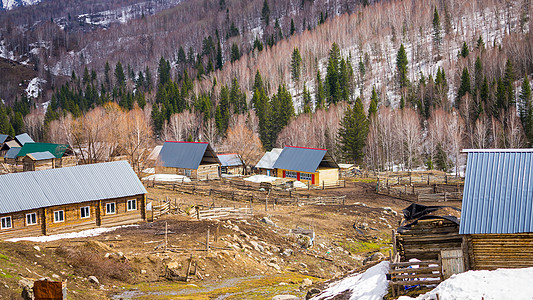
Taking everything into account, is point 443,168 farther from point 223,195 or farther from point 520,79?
point 223,195

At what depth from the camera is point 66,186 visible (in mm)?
34250

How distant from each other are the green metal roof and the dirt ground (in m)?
54.9

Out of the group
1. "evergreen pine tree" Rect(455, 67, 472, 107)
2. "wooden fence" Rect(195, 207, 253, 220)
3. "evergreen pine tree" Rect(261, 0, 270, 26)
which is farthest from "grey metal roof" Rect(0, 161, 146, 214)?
"evergreen pine tree" Rect(261, 0, 270, 26)

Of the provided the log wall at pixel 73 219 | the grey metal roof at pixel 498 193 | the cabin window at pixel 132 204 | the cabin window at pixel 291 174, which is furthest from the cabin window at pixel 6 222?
the cabin window at pixel 291 174

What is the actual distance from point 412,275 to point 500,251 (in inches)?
125

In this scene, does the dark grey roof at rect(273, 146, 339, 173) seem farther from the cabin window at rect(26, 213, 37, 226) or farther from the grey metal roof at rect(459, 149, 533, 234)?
the grey metal roof at rect(459, 149, 533, 234)

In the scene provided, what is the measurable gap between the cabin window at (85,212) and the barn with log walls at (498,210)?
81.4 ft

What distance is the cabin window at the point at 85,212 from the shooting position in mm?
33844

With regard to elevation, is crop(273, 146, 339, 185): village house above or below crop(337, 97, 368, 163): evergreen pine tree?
below

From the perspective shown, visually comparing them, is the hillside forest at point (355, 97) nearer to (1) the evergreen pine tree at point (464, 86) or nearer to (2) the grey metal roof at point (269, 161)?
(1) the evergreen pine tree at point (464, 86)

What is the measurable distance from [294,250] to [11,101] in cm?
17764

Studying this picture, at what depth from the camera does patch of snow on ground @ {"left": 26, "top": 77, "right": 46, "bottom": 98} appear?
611ft

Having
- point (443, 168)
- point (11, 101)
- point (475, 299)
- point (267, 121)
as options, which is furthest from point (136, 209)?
point (11, 101)

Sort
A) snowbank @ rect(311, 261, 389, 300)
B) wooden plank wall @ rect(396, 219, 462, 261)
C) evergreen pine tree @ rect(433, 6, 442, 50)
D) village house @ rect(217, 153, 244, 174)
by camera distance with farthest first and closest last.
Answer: evergreen pine tree @ rect(433, 6, 442, 50), village house @ rect(217, 153, 244, 174), wooden plank wall @ rect(396, 219, 462, 261), snowbank @ rect(311, 261, 389, 300)
